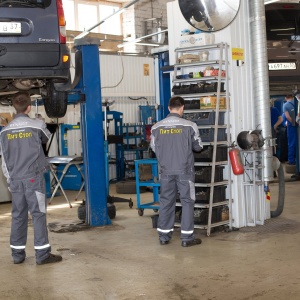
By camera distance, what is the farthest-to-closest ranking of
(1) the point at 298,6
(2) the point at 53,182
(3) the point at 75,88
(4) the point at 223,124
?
(2) the point at 53,182
(1) the point at 298,6
(3) the point at 75,88
(4) the point at 223,124

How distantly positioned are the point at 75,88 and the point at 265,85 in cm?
220

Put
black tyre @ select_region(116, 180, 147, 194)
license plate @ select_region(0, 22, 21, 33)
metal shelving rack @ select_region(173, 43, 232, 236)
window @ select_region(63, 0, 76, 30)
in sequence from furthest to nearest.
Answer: window @ select_region(63, 0, 76, 30), black tyre @ select_region(116, 180, 147, 194), metal shelving rack @ select_region(173, 43, 232, 236), license plate @ select_region(0, 22, 21, 33)

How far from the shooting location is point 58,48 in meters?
5.49

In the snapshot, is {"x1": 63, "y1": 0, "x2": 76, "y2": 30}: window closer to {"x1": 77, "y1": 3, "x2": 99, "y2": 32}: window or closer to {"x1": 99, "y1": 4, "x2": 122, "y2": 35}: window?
{"x1": 77, "y1": 3, "x2": 99, "y2": 32}: window

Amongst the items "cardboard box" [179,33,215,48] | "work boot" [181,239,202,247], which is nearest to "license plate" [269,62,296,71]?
"cardboard box" [179,33,215,48]

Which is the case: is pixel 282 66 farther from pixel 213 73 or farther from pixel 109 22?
pixel 109 22

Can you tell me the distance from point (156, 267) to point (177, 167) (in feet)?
3.66

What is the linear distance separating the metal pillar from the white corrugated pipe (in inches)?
71.0

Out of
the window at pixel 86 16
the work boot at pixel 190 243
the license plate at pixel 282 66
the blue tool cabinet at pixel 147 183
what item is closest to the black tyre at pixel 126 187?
the blue tool cabinet at pixel 147 183

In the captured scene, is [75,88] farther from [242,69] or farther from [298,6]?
[298,6]

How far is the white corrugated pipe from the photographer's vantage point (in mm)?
6523

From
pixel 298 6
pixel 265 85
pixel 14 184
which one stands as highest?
pixel 298 6

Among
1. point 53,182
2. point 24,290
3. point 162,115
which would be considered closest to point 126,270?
point 24,290

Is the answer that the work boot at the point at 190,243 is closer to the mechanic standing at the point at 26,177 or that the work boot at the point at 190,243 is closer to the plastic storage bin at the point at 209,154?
the plastic storage bin at the point at 209,154
